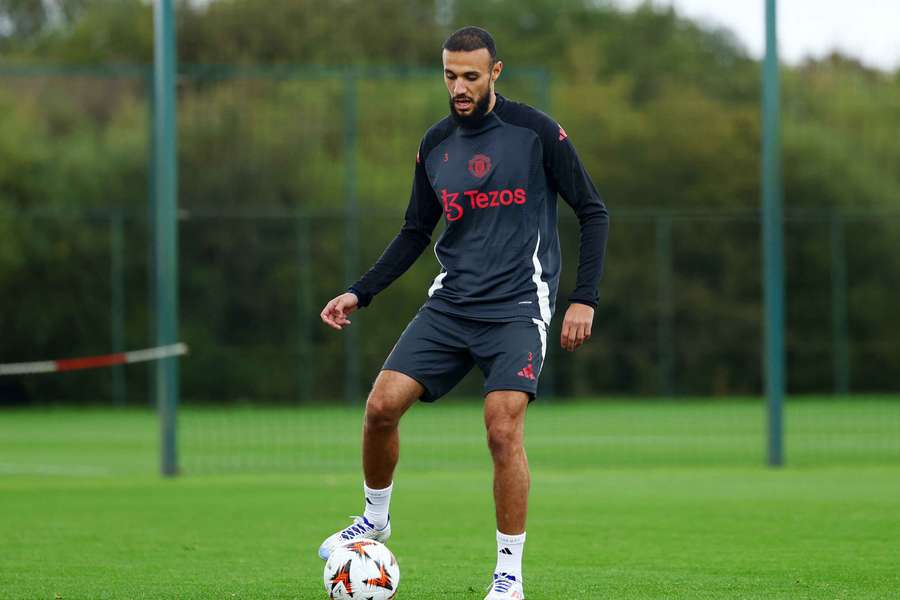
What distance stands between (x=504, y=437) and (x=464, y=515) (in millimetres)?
3801

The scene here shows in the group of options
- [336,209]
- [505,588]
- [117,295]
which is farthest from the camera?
[336,209]

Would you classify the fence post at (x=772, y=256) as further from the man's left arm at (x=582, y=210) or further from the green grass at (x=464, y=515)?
the man's left arm at (x=582, y=210)

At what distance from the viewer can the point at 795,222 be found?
26.7m

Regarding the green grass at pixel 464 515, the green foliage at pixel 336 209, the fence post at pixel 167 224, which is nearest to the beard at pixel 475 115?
the green grass at pixel 464 515

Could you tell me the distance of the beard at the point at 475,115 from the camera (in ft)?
20.6

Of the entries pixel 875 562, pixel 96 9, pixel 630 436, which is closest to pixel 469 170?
pixel 875 562

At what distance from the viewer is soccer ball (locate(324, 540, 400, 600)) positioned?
588 centimetres

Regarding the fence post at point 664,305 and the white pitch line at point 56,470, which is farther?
the fence post at point 664,305

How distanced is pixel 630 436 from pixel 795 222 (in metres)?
9.43

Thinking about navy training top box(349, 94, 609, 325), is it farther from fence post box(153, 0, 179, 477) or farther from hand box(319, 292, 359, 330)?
fence post box(153, 0, 179, 477)

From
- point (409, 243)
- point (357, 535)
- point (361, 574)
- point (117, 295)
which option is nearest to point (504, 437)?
point (361, 574)

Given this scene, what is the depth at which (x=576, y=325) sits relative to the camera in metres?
6.12

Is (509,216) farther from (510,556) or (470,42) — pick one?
(510,556)

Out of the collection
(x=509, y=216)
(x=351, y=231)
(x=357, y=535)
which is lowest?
(x=357, y=535)
